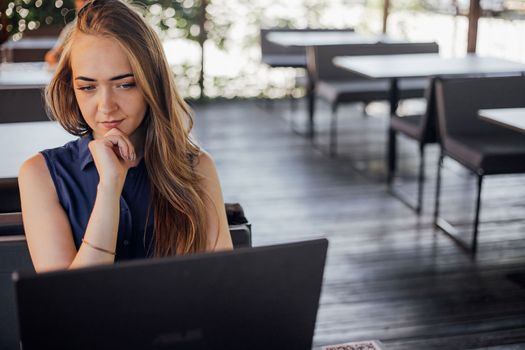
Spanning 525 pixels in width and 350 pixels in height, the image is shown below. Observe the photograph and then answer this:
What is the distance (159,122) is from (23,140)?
1.26 metres

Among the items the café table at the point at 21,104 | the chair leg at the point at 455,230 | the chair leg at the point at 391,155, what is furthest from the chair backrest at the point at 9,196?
the chair leg at the point at 391,155

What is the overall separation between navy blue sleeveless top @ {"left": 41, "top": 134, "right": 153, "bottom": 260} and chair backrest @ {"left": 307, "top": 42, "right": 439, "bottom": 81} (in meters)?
4.10

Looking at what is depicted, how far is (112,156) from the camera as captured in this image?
1378 mm

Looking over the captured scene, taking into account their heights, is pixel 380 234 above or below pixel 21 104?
below

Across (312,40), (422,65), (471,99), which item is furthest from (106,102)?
(312,40)

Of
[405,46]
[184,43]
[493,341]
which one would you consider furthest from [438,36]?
[493,341]

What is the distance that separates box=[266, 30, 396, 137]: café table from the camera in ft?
18.5

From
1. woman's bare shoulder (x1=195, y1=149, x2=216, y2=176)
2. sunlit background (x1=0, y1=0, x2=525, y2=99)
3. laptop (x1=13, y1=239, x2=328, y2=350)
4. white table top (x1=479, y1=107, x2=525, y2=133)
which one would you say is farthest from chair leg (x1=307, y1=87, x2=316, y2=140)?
laptop (x1=13, y1=239, x2=328, y2=350)

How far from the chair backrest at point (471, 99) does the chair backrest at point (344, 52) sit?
1.58 meters

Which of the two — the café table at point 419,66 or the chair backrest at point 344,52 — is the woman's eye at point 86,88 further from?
the chair backrest at point 344,52

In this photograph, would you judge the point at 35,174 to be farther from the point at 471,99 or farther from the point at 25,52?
the point at 25,52

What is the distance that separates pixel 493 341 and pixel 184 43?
522 centimetres

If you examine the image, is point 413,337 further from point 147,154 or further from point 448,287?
point 147,154

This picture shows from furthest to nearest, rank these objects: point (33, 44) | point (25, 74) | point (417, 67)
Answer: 1. point (33, 44)
2. point (417, 67)
3. point (25, 74)
